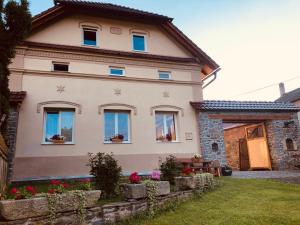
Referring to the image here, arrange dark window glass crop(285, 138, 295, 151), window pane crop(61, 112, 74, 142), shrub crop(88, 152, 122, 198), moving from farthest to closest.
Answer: dark window glass crop(285, 138, 295, 151) < window pane crop(61, 112, 74, 142) < shrub crop(88, 152, 122, 198)

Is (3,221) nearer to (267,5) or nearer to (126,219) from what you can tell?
(126,219)

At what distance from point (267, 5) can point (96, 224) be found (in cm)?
794

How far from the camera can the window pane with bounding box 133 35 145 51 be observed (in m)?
12.9

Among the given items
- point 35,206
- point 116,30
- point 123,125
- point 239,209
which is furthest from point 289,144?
point 35,206

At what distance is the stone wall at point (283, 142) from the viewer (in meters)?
13.2

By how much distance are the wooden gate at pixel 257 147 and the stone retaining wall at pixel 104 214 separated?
961 cm

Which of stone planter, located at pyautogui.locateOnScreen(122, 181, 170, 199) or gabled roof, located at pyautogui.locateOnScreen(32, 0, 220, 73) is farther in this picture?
gabled roof, located at pyautogui.locateOnScreen(32, 0, 220, 73)

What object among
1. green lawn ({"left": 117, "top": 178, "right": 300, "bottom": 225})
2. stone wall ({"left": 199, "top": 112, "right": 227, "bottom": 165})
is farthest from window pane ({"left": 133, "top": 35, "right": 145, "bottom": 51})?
green lawn ({"left": 117, "top": 178, "right": 300, "bottom": 225})

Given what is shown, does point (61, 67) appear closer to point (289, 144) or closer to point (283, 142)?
point (283, 142)

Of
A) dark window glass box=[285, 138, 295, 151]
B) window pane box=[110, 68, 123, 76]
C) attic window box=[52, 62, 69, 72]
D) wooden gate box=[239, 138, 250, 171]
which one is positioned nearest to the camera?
attic window box=[52, 62, 69, 72]

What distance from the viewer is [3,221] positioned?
414 cm

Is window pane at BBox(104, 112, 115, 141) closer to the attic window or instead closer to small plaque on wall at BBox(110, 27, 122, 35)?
the attic window

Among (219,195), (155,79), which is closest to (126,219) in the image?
(219,195)

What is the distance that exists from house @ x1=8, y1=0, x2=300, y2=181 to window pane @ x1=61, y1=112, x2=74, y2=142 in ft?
0.12
